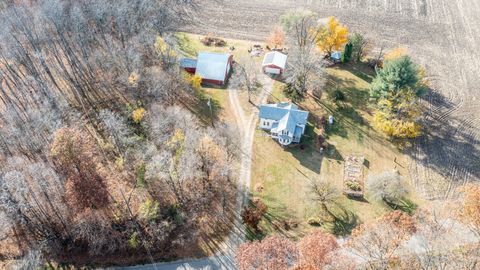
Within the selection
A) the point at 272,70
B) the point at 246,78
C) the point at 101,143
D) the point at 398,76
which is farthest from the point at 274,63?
the point at 101,143

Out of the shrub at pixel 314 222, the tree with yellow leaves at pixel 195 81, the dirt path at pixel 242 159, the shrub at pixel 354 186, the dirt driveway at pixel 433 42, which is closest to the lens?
the dirt path at pixel 242 159

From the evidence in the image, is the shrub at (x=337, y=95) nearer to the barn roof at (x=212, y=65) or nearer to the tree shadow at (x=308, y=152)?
the tree shadow at (x=308, y=152)

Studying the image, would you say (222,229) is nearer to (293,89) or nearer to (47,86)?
(293,89)

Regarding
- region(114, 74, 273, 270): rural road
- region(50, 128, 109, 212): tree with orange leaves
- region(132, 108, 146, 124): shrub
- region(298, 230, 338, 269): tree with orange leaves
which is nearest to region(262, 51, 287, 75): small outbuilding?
region(114, 74, 273, 270): rural road

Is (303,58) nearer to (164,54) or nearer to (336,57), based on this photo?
(336,57)

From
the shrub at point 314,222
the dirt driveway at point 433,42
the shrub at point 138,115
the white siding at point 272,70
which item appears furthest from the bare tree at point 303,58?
the shrub at point 314,222

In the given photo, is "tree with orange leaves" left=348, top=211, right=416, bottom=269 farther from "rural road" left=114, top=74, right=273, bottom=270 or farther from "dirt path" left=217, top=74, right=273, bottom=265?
"rural road" left=114, top=74, right=273, bottom=270
